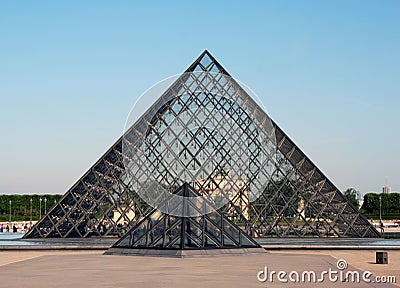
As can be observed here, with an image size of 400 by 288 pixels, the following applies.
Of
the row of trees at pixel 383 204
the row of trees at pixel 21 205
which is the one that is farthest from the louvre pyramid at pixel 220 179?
the row of trees at pixel 383 204

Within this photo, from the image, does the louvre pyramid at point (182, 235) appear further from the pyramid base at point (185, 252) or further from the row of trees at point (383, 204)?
the row of trees at point (383, 204)

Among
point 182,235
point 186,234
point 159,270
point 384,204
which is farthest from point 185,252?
point 384,204

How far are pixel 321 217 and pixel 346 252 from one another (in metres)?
14.1

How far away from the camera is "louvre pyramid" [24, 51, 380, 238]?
4684 cm

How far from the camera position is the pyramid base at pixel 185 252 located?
1118 inches

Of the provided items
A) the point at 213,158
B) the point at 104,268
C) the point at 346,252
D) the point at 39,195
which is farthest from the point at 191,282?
the point at 39,195

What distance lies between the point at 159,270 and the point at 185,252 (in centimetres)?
578

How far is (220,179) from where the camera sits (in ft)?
162

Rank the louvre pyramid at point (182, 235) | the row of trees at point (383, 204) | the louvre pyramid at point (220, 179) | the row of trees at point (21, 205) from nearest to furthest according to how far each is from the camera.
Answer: the louvre pyramid at point (182, 235), the louvre pyramid at point (220, 179), the row of trees at point (21, 205), the row of trees at point (383, 204)

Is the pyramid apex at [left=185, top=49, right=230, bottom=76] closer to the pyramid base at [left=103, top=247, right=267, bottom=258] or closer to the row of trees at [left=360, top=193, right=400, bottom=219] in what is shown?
the pyramid base at [left=103, top=247, right=267, bottom=258]

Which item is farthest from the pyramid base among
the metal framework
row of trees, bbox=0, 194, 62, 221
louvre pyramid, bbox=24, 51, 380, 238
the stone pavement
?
row of trees, bbox=0, 194, 62, 221

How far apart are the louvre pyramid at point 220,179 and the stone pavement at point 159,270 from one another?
52.7 feet

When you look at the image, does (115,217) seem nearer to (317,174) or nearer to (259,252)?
(317,174)

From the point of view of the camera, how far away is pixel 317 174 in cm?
4806
